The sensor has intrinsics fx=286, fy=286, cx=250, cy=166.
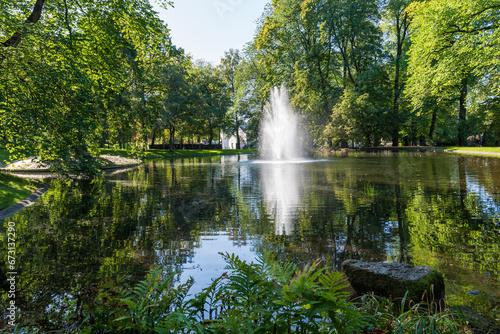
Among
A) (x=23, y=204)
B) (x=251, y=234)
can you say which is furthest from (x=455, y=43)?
(x=23, y=204)

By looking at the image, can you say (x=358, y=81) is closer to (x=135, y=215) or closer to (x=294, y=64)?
(x=294, y=64)

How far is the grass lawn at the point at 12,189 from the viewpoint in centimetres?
965

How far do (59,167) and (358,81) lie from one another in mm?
38913

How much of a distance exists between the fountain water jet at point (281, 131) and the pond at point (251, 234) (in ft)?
80.5

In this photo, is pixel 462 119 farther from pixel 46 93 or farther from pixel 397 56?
pixel 46 93

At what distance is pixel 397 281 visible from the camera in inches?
133

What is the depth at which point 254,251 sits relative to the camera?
538 cm

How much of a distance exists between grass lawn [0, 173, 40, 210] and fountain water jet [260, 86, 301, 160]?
2565 centimetres

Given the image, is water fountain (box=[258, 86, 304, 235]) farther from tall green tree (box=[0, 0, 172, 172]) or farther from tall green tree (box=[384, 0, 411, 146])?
tall green tree (box=[384, 0, 411, 146])

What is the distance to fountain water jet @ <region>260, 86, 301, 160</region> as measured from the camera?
3594 centimetres

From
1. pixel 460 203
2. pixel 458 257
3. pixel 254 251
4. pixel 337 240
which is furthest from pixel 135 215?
pixel 460 203

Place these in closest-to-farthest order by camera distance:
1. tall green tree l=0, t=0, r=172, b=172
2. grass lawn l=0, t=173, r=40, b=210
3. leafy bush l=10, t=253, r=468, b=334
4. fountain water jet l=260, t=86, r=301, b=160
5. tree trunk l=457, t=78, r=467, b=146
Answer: leafy bush l=10, t=253, r=468, b=334
tall green tree l=0, t=0, r=172, b=172
grass lawn l=0, t=173, r=40, b=210
fountain water jet l=260, t=86, r=301, b=160
tree trunk l=457, t=78, r=467, b=146

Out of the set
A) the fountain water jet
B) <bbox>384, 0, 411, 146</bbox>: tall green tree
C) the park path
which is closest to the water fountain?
the fountain water jet

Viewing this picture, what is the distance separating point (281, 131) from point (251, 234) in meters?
31.4
